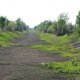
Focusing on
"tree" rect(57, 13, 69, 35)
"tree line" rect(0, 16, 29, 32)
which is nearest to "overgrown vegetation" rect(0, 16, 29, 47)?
"tree line" rect(0, 16, 29, 32)

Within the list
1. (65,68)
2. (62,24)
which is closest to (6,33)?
(62,24)

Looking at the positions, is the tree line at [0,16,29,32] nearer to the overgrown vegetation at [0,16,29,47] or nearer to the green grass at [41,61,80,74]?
the overgrown vegetation at [0,16,29,47]

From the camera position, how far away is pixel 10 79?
1980 centimetres

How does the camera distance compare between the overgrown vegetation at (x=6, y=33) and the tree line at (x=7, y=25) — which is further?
the tree line at (x=7, y=25)

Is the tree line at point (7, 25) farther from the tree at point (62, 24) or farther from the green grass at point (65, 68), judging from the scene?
the green grass at point (65, 68)

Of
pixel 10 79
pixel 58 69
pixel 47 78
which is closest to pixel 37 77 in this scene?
pixel 47 78

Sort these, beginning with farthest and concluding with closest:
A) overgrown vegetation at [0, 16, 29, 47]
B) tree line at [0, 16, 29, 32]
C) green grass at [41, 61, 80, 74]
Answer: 1. tree line at [0, 16, 29, 32]
2. overgrown vegetation at [0, 16, 29, 47]
3. green grass at [41, 61, 80, 74]

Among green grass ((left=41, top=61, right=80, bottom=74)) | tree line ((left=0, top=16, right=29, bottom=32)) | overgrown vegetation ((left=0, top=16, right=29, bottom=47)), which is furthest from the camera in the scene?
tree line ((left=0, top=16, right=29, bottom=32))

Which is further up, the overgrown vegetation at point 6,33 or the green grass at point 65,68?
the overgrown vegetation at point 6,33

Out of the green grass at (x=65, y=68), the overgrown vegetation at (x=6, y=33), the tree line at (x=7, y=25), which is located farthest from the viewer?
the tree line at (x=7, y=25)

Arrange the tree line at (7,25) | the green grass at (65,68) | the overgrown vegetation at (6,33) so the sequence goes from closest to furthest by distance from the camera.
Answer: the green grass at (65,68)
the overgrown vegetation at (6,33)
the tree line at (7,25)

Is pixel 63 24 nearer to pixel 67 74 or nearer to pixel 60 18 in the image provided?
pixel 60 18

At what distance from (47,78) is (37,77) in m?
0.78

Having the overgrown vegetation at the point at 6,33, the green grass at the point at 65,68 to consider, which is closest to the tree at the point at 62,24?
the overgrown vegetation at the point at 6,33
